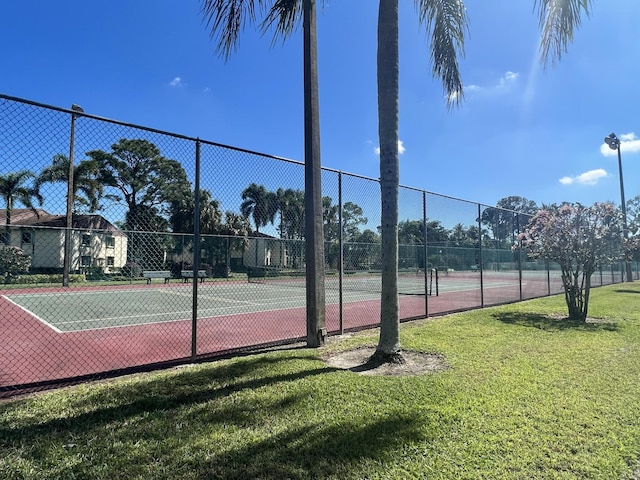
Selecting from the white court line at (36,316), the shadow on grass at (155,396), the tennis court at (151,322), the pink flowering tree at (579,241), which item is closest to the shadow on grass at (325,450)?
the shadow on grass at (155,396)

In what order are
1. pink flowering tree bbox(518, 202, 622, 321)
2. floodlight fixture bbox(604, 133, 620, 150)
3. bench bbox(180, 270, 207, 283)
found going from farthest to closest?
floodlight fixture bbox(604, 133, 620, 150) → pink flowering tree bbox(518, 202, 622, 321) → bench bbox(180, 270, 207, 283)

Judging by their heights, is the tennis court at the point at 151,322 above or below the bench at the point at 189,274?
below

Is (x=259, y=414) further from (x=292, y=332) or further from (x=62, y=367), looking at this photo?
(x=292, y=332)

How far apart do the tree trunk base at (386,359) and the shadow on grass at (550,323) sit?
4.69 metres

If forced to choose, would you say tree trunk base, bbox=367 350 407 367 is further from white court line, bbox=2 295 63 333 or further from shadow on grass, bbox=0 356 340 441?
white court line, bbox=2 295 63 333

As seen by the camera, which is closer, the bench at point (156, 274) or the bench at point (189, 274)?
the bench at point (156, 274)

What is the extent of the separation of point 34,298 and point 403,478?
17.4 metres

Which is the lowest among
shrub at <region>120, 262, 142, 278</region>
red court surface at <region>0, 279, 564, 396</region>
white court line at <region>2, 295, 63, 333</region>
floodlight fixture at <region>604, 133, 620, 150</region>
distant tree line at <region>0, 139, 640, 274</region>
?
red court surface at <region>0, 279, 564, 396</region>

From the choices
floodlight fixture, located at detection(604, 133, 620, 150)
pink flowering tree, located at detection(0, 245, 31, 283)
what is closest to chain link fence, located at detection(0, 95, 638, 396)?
pink flowering tree, located at detection(0, 245, 31, 283)

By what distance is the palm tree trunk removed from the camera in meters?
6.19

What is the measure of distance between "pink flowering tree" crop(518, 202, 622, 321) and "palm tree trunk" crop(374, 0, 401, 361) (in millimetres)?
7028

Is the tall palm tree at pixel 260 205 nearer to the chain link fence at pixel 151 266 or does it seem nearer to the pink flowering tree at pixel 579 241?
the chain link fence at pixel 151 266

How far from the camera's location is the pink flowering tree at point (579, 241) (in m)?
10.9

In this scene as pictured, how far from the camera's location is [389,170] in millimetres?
6359
